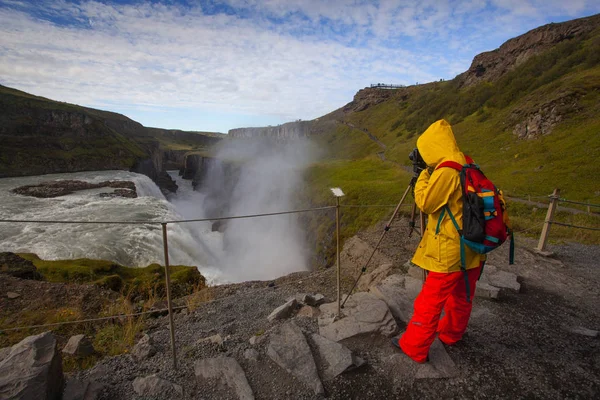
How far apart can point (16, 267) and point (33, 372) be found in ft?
40.5

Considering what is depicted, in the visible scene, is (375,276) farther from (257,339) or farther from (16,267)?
(16,267)

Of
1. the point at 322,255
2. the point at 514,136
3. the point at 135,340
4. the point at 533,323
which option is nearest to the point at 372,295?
the point at 533,323

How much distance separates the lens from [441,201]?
11.5ft

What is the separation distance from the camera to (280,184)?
44062 millimetres

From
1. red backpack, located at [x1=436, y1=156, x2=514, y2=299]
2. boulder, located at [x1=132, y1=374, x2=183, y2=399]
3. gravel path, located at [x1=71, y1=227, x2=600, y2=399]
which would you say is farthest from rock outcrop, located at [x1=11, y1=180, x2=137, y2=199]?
red backpack, located at [x1=436, y1=156, x2=514, y2=299]

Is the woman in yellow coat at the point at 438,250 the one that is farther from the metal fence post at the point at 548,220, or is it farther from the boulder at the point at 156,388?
the metal fence post at the point at 548,220

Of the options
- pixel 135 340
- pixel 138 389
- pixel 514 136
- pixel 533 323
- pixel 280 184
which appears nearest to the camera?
pixel 138 389

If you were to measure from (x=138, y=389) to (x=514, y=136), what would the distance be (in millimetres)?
35431

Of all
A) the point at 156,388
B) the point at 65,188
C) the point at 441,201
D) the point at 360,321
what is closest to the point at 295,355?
the point at 360,321

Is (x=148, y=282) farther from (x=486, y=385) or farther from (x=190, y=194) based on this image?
(x=190, y=194)

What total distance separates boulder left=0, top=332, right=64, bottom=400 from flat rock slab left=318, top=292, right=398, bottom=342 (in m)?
3.30

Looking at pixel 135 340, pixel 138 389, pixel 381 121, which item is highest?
pixel 381 121

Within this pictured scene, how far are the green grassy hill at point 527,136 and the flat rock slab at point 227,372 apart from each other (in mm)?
13272

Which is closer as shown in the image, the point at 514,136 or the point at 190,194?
the point at 514,136
